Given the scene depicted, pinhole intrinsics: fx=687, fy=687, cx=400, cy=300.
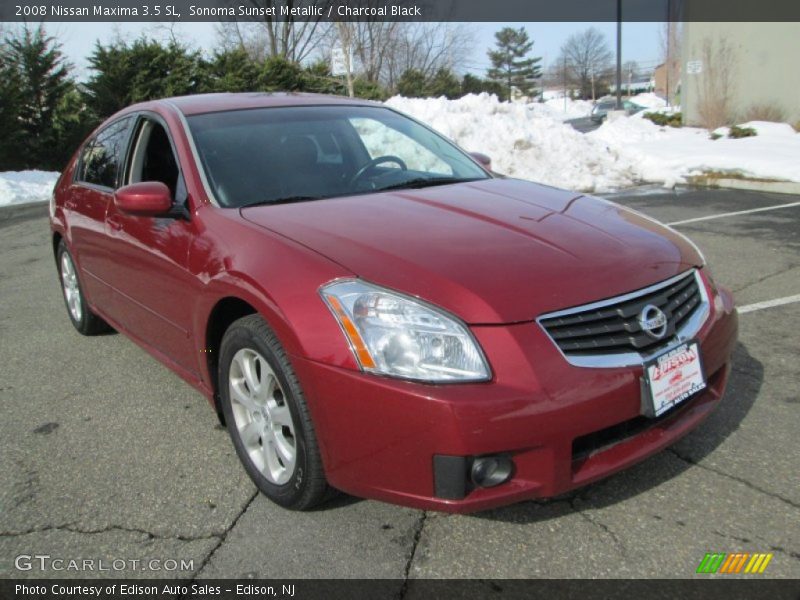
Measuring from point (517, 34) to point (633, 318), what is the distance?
3326 inches

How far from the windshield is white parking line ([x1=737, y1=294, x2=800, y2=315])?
2104 mm

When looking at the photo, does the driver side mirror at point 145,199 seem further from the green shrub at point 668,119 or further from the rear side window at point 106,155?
the green shrub at point 668,119

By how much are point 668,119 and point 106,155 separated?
21.0 metres

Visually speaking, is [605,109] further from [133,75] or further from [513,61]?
[513,61]

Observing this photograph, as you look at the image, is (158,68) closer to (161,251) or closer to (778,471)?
(161,251)

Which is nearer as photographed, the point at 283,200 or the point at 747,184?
the point at 283,200

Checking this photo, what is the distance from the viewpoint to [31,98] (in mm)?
18266

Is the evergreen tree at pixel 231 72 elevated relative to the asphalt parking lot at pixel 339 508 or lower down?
elevated

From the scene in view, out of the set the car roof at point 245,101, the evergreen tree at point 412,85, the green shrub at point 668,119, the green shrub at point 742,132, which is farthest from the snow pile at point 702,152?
the evergreen tree at point 412,85

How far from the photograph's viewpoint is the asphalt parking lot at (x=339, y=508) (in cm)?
221

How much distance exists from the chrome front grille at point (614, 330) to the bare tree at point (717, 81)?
19.5m

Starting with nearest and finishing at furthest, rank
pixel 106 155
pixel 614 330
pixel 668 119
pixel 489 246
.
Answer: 1. pixel 614 330
2. pixel 489 246
3. pixel 106 155
4. pixel 668 119

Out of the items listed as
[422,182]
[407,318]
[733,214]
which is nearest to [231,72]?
[733,214]

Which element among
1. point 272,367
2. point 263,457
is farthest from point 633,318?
point 263,457
